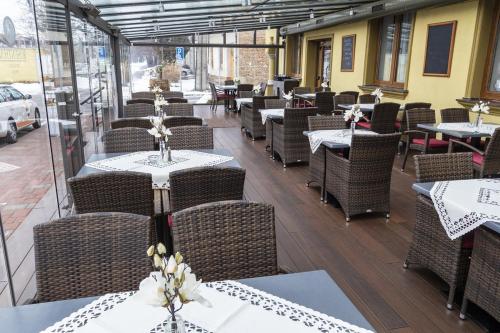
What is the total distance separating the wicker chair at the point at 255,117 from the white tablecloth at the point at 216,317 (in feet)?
18.9

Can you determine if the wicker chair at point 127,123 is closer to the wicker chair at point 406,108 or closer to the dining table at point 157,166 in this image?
the dining table at point 157,166

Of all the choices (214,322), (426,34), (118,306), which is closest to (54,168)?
(118,306)

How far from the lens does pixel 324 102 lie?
791 centimetres

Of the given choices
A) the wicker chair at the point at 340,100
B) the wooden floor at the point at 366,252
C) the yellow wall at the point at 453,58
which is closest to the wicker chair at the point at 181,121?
the wooden floor at the point at 366,252

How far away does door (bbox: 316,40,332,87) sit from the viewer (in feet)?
36.3

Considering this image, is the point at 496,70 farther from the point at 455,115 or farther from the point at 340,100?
the point at 340,100

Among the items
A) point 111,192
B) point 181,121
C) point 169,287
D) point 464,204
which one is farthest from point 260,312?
point 181,121

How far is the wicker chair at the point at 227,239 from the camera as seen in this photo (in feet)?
5.17

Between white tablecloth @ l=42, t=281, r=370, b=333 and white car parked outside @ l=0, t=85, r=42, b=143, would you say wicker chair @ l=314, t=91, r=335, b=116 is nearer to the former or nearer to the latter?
white car parked outside @ l=0, t=85, r=42, b=143

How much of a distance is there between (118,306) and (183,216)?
432 millimetres

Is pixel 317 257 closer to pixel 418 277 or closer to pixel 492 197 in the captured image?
pixel 418 277

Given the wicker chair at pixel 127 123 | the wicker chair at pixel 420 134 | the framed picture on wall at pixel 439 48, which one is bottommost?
the wicker chair at pixel 420 134

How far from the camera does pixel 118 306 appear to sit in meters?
1.25

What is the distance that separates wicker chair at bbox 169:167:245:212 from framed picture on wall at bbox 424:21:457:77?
5.20m
